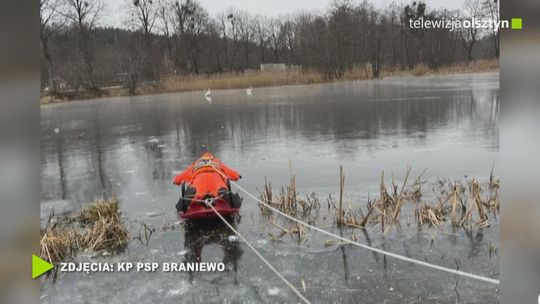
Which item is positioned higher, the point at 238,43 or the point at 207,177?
the point at 238,43

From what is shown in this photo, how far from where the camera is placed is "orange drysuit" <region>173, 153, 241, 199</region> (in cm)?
271

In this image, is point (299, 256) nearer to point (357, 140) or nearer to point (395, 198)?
point (395, 198)

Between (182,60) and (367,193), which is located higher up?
(182,60)

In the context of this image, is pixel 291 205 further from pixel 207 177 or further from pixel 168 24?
pixel 168 24

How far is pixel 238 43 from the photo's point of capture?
33.0 ft

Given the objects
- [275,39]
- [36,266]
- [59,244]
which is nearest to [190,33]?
[275,39]

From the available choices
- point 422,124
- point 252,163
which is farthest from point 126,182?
point 422,124

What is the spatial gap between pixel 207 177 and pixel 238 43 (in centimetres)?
771

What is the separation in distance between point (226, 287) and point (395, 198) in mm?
1317

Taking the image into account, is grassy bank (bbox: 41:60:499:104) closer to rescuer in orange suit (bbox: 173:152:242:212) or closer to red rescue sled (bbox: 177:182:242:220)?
rescuer in orange suit (bbox: 173:152:242:212)

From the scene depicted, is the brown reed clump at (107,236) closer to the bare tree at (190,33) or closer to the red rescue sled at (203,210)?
the red rescue sled at (203,210)

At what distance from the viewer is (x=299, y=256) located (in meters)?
2.22

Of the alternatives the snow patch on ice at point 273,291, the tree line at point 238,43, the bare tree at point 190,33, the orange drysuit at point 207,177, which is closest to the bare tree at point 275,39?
the tree line at point 238,43

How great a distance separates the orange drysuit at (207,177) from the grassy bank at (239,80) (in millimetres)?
1274
